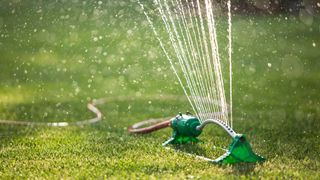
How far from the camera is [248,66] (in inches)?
460

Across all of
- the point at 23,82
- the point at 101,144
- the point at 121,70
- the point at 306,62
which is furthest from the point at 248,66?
the point at 101,144

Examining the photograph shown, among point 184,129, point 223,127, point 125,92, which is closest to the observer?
point 223,127

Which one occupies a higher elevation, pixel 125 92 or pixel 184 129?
pixel 184 129

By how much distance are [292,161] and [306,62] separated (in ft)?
24.4

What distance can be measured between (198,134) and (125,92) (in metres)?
4.16

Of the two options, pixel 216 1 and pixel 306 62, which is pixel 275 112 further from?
pixel 216 1

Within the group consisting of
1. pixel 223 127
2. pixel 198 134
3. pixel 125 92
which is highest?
pixel 223 127

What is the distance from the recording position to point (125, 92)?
31.2ft

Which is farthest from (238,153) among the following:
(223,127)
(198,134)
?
(198,134)

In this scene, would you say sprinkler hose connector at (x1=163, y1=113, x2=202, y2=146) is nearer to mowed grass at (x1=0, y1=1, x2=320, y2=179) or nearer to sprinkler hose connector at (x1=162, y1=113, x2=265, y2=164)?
sprinkler hose connector at (x1=162, y1=113, x2=265, y2=164)

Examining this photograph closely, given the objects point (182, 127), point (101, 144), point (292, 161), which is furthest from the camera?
point (101, 144)

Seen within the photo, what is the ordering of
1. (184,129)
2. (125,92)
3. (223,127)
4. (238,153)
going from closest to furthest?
1. (238,153)
2. (223,127)
3. (184,129)
4. (125,92)

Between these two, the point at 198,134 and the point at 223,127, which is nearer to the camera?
the point at 223,127

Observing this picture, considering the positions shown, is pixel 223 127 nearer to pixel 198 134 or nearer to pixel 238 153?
pixel 238 153
